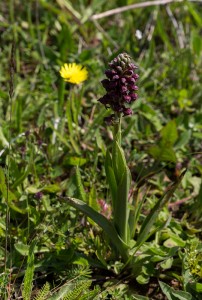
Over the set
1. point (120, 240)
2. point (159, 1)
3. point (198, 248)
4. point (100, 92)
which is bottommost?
point (198, 248)

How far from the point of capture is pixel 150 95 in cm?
381

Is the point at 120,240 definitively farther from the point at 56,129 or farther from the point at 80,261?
the point at 56,129

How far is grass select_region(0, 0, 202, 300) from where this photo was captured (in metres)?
2.47

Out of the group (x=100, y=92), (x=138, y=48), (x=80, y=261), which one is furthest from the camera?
(x=138, y=48)

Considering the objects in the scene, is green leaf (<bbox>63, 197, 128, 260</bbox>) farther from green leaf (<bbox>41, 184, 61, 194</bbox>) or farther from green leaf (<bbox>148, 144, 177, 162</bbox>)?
green leaf (<bbox>148, 144, 177, 162</bbox>)

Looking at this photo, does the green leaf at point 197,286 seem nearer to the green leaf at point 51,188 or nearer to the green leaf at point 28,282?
the green leaf at point 28,282

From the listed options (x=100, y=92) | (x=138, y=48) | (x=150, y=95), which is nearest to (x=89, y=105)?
(x=100, y=92)

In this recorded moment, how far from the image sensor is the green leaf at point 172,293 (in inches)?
92.8

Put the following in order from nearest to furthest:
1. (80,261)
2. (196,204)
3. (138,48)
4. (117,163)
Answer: (117,163)
(80,261)
(196,204)
(138,48)

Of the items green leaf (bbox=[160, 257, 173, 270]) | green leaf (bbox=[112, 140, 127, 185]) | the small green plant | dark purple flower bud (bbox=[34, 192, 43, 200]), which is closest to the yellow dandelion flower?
dark purple flower bud (bbox=[34, 192, 43, 200])

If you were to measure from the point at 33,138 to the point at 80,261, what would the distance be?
1.02 metres

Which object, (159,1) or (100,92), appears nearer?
(100,92)

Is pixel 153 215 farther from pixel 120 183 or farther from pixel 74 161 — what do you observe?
pixel 74 161

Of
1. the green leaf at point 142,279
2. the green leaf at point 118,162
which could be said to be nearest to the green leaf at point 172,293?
the green leaf at point 142,279
